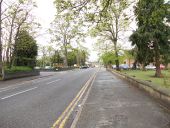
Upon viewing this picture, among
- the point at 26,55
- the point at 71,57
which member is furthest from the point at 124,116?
the point at 71,57

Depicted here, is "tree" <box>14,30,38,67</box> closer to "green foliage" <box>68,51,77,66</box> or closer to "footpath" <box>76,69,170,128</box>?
"footpath" <box>76,69,170,128</box>

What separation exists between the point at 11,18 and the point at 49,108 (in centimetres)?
3281

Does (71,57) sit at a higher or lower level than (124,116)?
higher

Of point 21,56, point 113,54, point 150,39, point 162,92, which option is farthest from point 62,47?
point 162,92

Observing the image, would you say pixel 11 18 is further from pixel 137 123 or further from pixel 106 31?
pixel 137 123

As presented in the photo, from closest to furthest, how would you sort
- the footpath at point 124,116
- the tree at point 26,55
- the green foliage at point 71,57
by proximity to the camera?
the footpath at point 124,116
the tree at point 26,55
the green foliage at point 71,57

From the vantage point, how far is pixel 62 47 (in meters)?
92.2

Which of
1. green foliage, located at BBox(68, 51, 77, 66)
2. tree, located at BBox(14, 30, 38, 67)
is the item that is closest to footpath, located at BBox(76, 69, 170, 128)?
tree, located at BBox(14, 30, 38, 67)

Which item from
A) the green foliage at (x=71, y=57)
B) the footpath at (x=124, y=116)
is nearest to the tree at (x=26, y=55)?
the footpath at (x=124, y=116)

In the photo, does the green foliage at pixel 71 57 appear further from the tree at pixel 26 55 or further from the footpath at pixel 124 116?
the footpath at pixel 124 116

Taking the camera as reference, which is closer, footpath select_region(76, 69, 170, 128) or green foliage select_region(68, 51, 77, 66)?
footpath select_region(76, 69, 170, 128)

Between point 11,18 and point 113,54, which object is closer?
point 11,18

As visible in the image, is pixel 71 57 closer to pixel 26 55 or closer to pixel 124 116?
pixel 26 55

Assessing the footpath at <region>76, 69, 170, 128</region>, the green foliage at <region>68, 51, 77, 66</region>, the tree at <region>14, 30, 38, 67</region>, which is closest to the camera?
the footpath at <region>76, 69, 170, 128</region>
